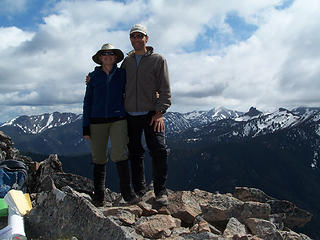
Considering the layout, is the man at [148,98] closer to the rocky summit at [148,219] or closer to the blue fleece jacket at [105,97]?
the blue fleece jacket at [105,97]

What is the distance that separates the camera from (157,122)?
28.1ft

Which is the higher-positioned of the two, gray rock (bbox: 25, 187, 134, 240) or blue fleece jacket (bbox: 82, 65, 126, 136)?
blue fleece jacket (bbox: 82, 65, 126, 136)

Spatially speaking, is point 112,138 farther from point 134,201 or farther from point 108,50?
point 108,50

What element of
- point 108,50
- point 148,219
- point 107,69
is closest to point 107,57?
point 108,50

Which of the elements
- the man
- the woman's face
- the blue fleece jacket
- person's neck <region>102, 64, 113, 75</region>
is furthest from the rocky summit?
the woman's face

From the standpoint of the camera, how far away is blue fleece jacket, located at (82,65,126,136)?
8.52m

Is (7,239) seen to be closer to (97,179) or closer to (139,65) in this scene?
(97,179)

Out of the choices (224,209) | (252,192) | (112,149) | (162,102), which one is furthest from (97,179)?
(252,192)

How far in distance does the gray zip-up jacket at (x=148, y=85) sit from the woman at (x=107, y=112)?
32 centimetres

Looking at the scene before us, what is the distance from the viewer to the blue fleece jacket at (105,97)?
335 inches

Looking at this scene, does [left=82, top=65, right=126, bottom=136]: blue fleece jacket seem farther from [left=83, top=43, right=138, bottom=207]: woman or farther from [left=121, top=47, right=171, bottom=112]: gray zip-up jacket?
[left=121, top=47, right=171, bottom=112]: gray zip-up jacket

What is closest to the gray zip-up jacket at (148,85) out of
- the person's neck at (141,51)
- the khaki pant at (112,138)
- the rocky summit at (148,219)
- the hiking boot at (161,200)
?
the person's neck at (141,51)

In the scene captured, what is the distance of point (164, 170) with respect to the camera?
348 inches

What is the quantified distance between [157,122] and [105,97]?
1.65 metres
